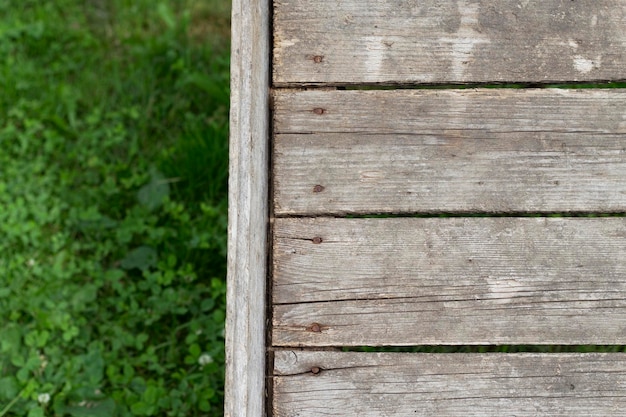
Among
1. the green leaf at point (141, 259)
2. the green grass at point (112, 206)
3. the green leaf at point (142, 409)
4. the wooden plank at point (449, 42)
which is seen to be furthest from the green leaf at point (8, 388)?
the wooden plank at point (449, 42)

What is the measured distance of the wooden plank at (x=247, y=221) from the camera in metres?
1.83

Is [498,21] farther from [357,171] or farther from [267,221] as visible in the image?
[267,221]

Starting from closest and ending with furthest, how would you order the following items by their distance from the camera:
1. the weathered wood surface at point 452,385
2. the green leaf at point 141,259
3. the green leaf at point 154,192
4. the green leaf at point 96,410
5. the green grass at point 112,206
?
the weathered wood surface at point 452,385 < the green leaf at point 96,410 < the green grass at point 112,206 < the green leaf at point 141,259 < the green leaf at point 154,192

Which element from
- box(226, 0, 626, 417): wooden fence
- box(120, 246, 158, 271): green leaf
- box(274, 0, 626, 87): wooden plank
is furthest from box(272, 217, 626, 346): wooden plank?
box(120, 246, 158, 271): green leaf

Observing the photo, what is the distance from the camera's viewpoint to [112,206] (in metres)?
3.12

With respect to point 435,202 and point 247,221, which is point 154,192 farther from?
point 435,202

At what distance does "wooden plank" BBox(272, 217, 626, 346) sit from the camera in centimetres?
209

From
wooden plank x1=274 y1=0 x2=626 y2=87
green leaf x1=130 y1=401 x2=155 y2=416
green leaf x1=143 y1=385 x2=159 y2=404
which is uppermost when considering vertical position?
wooden plank x1=274 y1=0 x2=626 y2=87

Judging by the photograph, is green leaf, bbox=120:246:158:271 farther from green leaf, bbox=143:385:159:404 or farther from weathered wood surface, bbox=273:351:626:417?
weathered wood surface, bbox=273:351:626:417

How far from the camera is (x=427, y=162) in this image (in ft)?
7.10

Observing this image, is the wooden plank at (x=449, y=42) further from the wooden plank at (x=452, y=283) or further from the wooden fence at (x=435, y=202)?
→ the wooden plank at (x=452, y=283)

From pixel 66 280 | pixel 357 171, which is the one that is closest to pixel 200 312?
pixel 66 280

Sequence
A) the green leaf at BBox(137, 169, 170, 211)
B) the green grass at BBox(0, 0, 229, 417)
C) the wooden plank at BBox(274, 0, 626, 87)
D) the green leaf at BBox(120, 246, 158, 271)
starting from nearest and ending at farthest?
the wooden plank at BBox(274, 0, 626, 87), the green grass at BBox(0, 0, 229, 417), the green leaf at BBox(120, 246, 158, 271), the green leaf at BBox(137, 169, 170, 211)

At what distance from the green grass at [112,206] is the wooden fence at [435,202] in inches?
32.8
